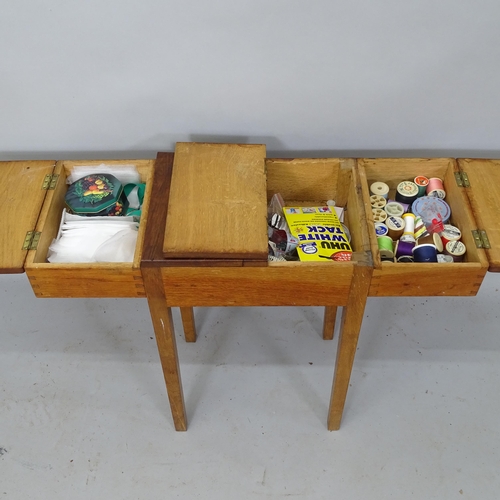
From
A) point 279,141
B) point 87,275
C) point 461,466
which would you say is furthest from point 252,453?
point 279,141

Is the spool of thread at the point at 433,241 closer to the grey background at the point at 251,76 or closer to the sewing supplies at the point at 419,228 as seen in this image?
the sewing supplies at the point at 419,228

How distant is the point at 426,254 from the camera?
118 cm

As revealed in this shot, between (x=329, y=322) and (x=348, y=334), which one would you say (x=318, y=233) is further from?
(x=329, y=322)

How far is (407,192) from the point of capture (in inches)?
51.9

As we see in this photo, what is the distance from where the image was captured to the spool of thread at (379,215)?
50.3 inches

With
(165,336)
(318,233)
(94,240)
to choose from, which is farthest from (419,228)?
(94,240)

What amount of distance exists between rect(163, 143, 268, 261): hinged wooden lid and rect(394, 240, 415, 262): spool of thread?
0.32 m

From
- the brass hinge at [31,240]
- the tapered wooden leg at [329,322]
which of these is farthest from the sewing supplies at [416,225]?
the brass hinge at [31,240]

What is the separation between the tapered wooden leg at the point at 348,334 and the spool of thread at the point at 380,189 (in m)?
0.29

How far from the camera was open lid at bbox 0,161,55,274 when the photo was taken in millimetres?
1150

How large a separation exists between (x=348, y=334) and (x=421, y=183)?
0.42 metres

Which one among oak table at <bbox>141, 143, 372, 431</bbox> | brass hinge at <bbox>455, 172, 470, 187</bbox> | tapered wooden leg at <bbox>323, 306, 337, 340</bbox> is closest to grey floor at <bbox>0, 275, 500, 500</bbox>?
tapered wooden leg at <bbox>323, 306, 337, 340</bbox>

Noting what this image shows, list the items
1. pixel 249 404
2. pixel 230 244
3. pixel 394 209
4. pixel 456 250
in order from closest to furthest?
pixel 230 244, pixel 456 250, pixel 394 209, pixel 249 404

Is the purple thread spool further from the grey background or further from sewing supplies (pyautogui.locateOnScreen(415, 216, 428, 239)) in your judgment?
the grey background
